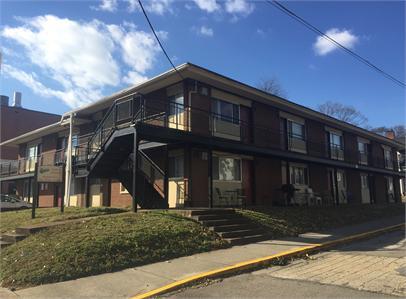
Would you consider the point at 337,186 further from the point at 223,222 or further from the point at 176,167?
the point at 223,222

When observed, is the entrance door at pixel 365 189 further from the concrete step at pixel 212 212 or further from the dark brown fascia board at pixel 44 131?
the dark brown fascia board at pixel 44 131

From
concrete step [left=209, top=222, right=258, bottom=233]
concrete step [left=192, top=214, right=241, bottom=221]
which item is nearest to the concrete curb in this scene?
concrete step [left=209, top=222, right=258, bottom=233]

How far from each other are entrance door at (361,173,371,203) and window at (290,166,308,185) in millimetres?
9655

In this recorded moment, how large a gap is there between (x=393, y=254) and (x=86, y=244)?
800 cm

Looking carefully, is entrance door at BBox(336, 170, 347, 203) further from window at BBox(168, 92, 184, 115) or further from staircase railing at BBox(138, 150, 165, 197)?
window at BBox(168, 92, 184, 115)

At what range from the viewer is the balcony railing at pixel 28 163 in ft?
89.2

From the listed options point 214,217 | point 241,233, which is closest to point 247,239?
point 241,233

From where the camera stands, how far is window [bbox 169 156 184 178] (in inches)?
721

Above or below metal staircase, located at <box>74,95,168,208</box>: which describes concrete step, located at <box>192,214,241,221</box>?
below

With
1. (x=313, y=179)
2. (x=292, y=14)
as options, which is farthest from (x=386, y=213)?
(x=292, y=14)

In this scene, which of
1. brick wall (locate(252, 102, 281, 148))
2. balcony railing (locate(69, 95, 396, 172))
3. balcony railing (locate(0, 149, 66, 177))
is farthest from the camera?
balcony railing (locate(0, 149, 66, 177))

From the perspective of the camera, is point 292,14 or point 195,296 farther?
point 292,14

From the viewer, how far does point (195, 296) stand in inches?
273

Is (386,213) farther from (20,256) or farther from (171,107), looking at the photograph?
(20,256)
